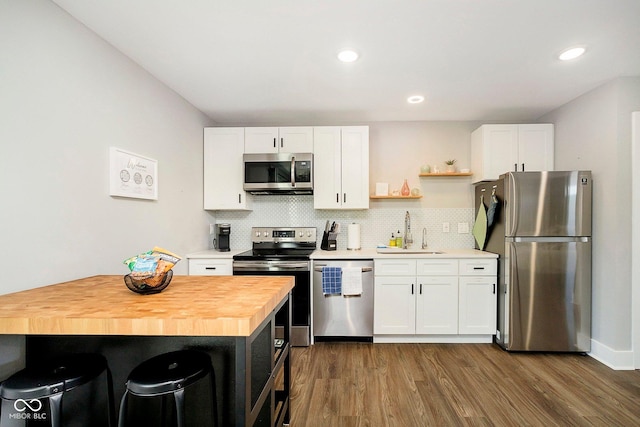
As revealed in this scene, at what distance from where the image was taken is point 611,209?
2646 mm

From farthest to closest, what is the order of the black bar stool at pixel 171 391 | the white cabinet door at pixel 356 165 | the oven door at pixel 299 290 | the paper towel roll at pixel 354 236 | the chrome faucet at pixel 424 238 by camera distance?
the chrome faucet at pixel 424 238 < the paper towel roll at pixel 354 236 < the white cabinet door at pixel 356 165 < the oven door at pixel 299 290 < the black bar stool at pixel 171 391

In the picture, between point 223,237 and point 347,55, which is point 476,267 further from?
point 223,237

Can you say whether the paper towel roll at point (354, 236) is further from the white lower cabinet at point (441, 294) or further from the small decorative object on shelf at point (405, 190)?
the small decorative object on shelf at point (405, 190)

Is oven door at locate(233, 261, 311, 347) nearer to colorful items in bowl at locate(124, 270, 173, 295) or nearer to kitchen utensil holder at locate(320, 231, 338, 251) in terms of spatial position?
kitchen utensil holder at locate(320, 231, 338, 251)

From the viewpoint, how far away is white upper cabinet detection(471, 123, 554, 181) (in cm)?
336

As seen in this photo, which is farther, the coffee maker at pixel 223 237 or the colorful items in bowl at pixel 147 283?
the coffee maker at pixel 223 237

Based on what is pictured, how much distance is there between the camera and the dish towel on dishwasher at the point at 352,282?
3105mm

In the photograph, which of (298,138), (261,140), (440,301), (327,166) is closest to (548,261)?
(440,301)

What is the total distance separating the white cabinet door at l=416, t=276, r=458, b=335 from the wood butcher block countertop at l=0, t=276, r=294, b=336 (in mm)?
2058

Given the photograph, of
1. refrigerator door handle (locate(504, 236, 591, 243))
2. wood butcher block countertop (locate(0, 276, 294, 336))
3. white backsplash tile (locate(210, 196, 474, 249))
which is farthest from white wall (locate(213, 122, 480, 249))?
wood butcher block countertop (locate(0, 276, 294, 336))

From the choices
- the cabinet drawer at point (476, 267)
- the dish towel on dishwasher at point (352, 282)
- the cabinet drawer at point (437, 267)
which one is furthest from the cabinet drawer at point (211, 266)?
the cabinet drawer at point (476, 267)

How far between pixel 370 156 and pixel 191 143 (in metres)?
2.07

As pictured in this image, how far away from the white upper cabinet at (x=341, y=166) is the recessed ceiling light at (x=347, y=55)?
120 centimetres

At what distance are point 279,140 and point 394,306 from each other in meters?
2.20
